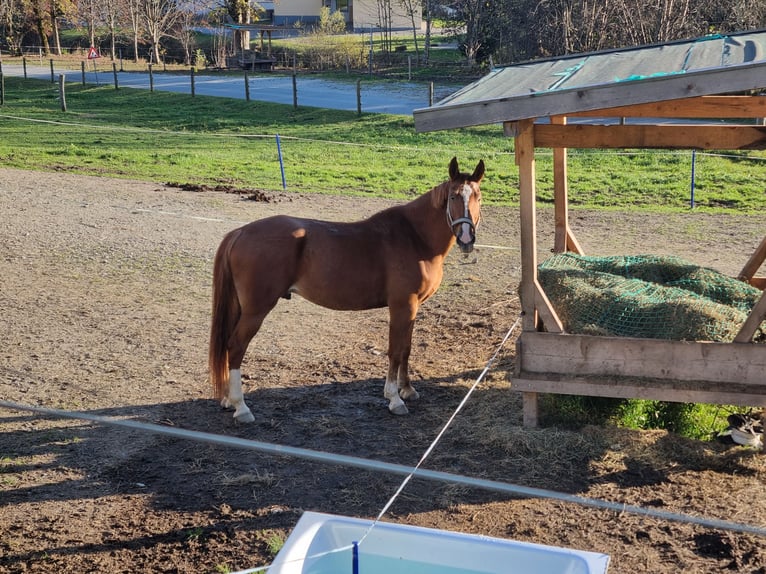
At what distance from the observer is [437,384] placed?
6824 millimetres

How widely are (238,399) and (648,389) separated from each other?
2.91m

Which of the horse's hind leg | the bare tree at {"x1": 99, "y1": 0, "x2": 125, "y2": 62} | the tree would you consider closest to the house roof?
the horse's hind leg

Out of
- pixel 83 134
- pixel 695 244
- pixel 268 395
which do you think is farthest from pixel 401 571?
pixel 83 134

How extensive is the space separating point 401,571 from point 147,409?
3.59 meters

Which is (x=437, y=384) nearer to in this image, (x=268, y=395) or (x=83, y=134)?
(x=268, y=395)

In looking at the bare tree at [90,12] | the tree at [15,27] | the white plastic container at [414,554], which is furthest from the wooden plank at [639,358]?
the bare tree at [90,12]

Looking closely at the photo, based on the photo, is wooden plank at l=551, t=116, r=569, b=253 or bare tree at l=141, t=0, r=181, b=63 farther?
bare tree at l=141, t=0, r=181, b=63

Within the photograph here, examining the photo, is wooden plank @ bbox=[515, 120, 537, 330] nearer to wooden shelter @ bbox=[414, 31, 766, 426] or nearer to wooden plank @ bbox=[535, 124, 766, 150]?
wooden shelter @ bbox=[414, 31, 766, 426]

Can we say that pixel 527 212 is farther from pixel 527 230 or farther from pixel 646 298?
pixel 646 298

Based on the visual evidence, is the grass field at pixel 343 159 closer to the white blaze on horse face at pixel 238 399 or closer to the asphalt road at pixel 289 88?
the asphalt road at pixel 289 88

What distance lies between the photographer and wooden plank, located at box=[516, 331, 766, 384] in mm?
5215

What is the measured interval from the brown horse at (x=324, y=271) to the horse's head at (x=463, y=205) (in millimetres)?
181

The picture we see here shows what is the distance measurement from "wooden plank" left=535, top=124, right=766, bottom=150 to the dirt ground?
1989mm

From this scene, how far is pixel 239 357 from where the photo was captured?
19.9 feet
